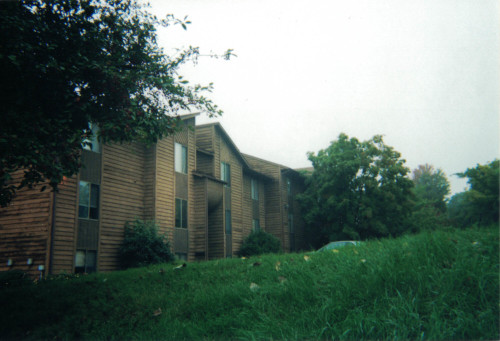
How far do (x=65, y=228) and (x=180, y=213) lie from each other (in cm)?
836

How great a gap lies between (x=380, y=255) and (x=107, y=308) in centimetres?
526

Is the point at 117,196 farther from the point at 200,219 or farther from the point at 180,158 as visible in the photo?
the point at 200,219

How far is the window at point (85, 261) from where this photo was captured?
676 inches

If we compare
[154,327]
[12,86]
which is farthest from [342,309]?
[12,86]

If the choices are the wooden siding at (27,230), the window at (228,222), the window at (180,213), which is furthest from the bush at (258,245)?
the wooden siding at (27,230)

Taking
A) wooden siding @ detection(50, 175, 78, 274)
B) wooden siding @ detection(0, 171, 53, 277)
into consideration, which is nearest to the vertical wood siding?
wooden siding @ detection(50, 175, 78, 274)

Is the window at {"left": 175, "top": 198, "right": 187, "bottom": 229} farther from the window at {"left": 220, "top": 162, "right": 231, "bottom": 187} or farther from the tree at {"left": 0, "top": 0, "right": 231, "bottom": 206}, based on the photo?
the tree at {"left": 0, "top": 0, "right": 231, "bottom": 206}

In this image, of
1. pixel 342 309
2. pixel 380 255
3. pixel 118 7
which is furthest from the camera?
pixel 118 7

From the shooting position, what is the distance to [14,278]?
10367 mm

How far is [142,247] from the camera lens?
19.4 metres

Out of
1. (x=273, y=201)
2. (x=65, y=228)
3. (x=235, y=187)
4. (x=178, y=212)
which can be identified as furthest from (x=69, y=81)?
(x=273, y=201)

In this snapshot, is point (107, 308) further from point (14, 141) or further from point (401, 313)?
point (401, 313)

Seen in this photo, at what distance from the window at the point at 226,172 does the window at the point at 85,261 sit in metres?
13.3

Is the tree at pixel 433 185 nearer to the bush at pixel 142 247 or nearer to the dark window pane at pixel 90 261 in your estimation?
the bush at pixel 142 247
